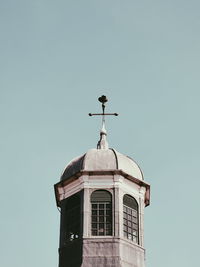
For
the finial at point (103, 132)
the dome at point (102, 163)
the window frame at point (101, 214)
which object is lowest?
the window frame at point (101, 214)

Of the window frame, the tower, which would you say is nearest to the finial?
the tower

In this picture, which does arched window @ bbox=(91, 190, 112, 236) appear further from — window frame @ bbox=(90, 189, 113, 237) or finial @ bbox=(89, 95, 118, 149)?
finial @ bbox=(89, 95, 118, 149)

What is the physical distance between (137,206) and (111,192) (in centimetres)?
157

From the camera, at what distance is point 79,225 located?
107ft

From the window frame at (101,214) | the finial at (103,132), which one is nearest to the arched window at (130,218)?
the window frame at (101,214)

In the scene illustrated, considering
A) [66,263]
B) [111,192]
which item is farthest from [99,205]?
[66,263]

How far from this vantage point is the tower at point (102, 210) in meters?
31.6

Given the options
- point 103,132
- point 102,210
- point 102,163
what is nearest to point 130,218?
point 102,210

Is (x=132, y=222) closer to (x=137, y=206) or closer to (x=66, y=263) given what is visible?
(x=137, y=206)

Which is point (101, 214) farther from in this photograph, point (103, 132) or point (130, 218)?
point (103, 132)

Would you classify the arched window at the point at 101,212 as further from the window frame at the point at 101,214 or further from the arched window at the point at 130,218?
the arched window at the point at 130,218

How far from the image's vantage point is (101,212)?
1289 inches

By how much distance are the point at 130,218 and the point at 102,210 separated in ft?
4.50

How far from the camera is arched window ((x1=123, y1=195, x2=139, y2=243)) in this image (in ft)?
108
